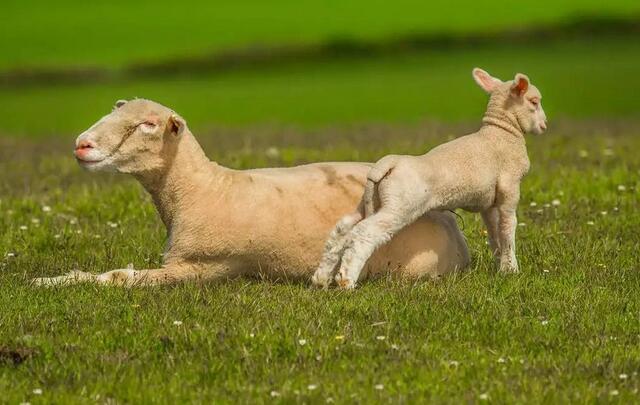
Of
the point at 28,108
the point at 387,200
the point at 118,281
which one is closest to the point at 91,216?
the point at 118,281

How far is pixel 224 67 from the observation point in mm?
32781

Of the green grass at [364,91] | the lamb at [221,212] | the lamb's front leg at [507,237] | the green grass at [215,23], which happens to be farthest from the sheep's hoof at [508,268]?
the green grass at [215,23]

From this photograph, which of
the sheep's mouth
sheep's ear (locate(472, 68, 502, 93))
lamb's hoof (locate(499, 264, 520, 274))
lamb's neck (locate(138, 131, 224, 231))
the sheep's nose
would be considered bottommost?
Answer: lamb's hoof (locate(499, 264, 520, 274))

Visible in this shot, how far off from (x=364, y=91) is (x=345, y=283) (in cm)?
1998

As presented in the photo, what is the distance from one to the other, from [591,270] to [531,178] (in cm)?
412

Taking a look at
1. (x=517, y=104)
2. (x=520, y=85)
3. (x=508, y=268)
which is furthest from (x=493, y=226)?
(x=520, y=85)

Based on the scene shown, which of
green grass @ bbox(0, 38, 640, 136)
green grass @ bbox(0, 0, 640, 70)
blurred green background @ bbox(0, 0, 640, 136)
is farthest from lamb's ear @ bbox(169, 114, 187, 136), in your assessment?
green grass @ bbox(0, 0, 640, 70)

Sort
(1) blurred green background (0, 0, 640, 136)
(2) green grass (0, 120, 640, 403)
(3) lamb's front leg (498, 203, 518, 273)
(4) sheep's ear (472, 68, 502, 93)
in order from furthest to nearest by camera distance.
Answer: (1) blurred green background (0, 0, 640, 136), (4) sheep's ear (472, 68, 502, 93), (3) lamb's front leg (498, 203, 518, 273), (2) green grass (0, 120, 640, 403)

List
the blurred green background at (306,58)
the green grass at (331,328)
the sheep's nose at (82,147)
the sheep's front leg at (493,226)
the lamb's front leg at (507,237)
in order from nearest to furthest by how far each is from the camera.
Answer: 1. the green grass at (331,328)
2. the sheep's nose at (82,147)
3. the lamb's front leg at (507,237)
4. the sheep's front leg at (493,226)
5. the blurred green background at (306,58)

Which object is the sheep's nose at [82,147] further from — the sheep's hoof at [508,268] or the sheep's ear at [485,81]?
the sheep's hoof at [508,268]

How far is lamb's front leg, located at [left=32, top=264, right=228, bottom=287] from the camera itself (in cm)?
977

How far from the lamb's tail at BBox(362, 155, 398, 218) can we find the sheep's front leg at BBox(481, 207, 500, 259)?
0.88 metres

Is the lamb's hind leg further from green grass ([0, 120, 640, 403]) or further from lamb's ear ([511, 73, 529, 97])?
lamb's ear ([511, 73, 529, 97])

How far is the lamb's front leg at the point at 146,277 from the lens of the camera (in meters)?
9.77
